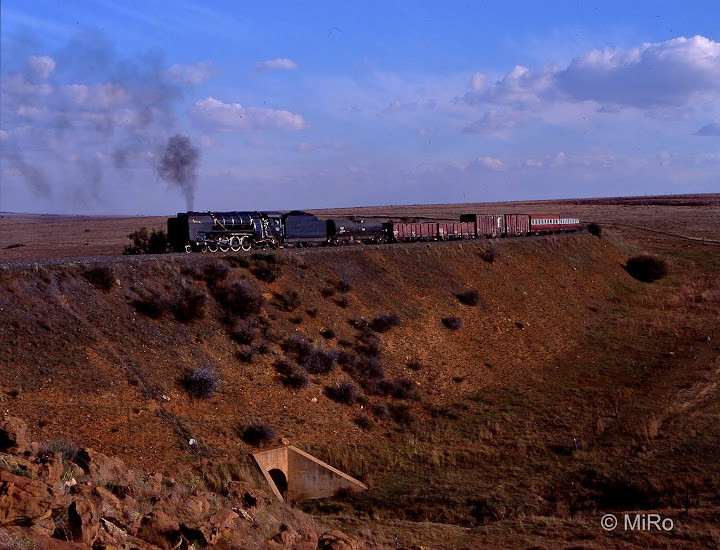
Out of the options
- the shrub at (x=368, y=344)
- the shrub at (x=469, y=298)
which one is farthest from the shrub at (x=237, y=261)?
the shrub at (x=469, y=298)

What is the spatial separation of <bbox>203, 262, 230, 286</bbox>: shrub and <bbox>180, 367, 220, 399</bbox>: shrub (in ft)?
22.7

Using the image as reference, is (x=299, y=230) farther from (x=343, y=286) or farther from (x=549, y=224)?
(x=549, y=224)

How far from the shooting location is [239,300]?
29.3 m

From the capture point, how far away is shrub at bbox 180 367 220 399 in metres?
23.6

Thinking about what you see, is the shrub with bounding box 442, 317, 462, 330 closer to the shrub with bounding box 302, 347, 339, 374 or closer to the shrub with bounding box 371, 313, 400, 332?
the shrub with bounding box 371, 313, 400, 332

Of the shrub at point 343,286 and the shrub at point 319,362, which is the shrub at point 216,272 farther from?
the shrub at point 343,286

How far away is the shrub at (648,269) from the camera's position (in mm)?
56656

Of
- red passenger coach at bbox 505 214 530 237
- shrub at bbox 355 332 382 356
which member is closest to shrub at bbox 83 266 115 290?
shrub at bbox 355 332 382 356

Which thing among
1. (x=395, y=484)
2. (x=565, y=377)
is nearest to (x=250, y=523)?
(x=395, y=484)

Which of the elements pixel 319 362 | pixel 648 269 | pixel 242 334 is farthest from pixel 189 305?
pixel 648 269

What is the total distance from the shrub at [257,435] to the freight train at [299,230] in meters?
17.6

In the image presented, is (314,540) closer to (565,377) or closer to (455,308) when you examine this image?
(565,377)

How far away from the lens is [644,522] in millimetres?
17750

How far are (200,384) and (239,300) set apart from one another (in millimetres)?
6217
